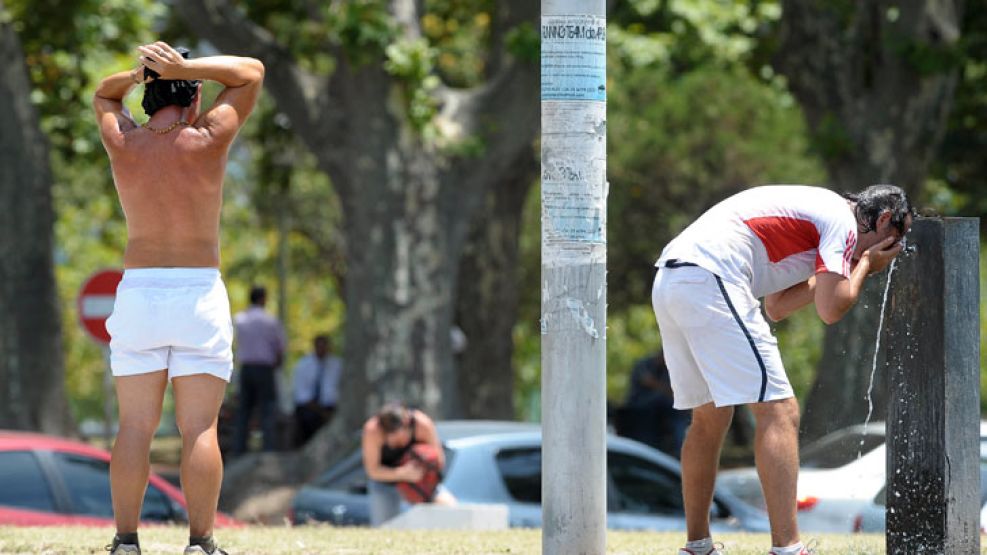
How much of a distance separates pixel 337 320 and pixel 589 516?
48.4 m

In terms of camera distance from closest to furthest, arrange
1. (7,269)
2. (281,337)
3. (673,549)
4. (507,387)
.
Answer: (673,549) → (7,269) → (281,337) → (507,387)

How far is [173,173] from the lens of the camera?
6.49 metres

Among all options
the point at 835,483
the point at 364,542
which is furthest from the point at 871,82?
the point at 364,542

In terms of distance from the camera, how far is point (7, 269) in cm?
1703

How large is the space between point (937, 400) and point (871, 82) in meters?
13.6

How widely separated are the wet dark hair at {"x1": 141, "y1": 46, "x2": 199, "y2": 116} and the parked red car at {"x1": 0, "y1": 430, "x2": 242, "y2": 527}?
184 inches

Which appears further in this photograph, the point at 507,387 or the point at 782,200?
the point at 507,387

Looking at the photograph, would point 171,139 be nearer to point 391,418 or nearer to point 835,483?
point 835,483

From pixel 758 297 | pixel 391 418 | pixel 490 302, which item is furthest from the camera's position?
pixel 490 302

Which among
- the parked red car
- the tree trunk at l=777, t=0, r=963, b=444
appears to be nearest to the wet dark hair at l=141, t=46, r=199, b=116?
the parked red car

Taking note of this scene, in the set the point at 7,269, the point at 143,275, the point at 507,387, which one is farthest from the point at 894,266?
the point at 507,387

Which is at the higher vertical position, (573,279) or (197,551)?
(573,279)

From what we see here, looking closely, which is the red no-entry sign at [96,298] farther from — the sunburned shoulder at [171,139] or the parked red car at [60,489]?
the sunburned shoulder at [171,139]

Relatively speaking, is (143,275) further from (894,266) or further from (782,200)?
(894,266)
